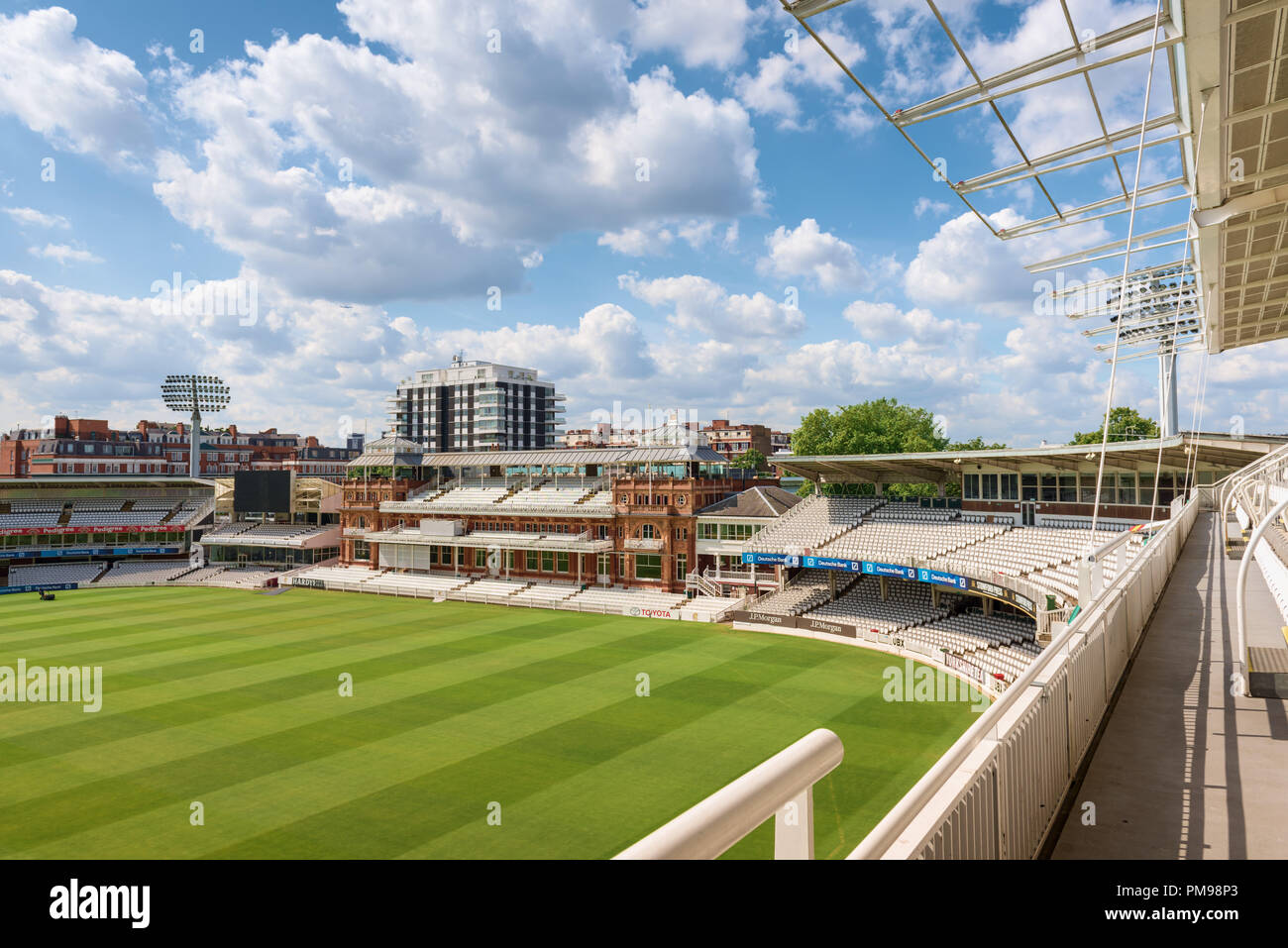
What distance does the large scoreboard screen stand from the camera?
7731 cm

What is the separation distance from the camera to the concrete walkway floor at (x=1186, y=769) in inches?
177

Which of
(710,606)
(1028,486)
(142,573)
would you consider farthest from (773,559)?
(142,573)

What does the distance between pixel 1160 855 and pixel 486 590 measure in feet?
194

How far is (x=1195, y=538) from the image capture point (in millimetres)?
23078

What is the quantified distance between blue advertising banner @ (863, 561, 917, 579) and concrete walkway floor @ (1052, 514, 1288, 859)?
3200cm

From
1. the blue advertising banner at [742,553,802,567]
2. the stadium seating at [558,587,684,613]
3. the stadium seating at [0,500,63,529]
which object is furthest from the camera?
the stadium seating at [0,500,63,529]

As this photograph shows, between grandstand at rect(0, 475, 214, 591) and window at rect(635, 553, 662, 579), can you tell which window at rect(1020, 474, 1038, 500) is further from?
grandstand at rect(0, 475, 214, 591)

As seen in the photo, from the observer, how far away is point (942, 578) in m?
37.9

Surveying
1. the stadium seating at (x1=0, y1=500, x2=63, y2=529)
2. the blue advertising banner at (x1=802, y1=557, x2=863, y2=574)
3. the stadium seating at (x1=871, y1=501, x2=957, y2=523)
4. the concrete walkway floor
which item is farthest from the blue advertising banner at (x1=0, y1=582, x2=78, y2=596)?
the concrete walkway floor

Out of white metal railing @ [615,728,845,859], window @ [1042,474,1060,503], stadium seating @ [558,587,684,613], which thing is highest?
window @ [1042,474,1060,503]

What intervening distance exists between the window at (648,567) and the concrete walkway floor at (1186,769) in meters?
50.2

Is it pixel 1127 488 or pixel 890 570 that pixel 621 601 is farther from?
pixel 1127 488

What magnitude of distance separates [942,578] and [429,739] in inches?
1020

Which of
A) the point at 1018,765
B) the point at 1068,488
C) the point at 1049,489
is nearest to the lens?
the point at 1018,765
